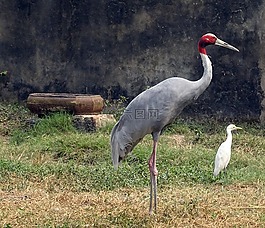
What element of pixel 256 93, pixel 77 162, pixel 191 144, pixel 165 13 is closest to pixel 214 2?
Answer: pixel 165 13

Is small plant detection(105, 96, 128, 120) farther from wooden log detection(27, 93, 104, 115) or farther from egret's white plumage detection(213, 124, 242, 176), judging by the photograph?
egret's white plumage detection(213, 124, 242, 176)

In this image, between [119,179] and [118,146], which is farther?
[119,179]

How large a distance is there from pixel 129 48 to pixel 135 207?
18.7 ft

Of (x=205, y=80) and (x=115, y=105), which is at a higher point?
(x=205, y=80)

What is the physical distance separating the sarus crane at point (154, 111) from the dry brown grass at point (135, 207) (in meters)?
0.23

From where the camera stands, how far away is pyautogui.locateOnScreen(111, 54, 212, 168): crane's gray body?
5379 millimetres

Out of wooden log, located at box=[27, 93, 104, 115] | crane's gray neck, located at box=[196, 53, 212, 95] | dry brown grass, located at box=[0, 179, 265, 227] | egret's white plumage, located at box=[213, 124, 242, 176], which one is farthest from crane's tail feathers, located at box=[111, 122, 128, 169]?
wooden log, located at box=[27, 93, 104, 115]

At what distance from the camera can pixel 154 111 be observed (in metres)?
5.40

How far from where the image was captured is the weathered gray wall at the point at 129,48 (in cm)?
1060

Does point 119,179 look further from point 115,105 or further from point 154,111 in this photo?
point 115,105

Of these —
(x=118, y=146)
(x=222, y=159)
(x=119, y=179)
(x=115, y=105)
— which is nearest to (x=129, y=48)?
(x=115, y=105)

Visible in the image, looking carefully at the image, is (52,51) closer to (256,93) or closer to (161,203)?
(256,93)

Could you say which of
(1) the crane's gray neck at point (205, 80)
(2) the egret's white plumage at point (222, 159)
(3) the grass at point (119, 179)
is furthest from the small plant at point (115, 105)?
(1) the crane's gray neck at point (205, 80)

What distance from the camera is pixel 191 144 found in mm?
9109
